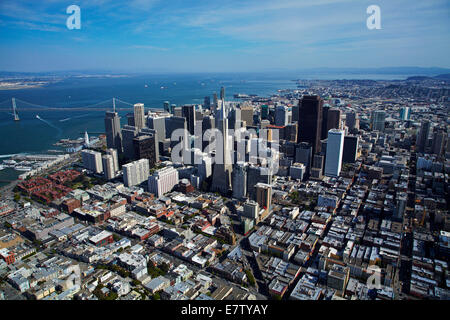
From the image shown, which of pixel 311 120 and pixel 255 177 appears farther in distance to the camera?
pixel 311 120

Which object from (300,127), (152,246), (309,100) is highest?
(309,100)

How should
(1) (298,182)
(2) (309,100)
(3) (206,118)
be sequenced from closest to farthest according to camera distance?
(1) (298,182), (2) (309,100), (3) (206,118)

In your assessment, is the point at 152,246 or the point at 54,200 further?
the point at 54,200

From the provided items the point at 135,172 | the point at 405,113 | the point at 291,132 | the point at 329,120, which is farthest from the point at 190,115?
the point at 405,113

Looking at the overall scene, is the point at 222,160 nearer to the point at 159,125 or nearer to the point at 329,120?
the point at 159,125
